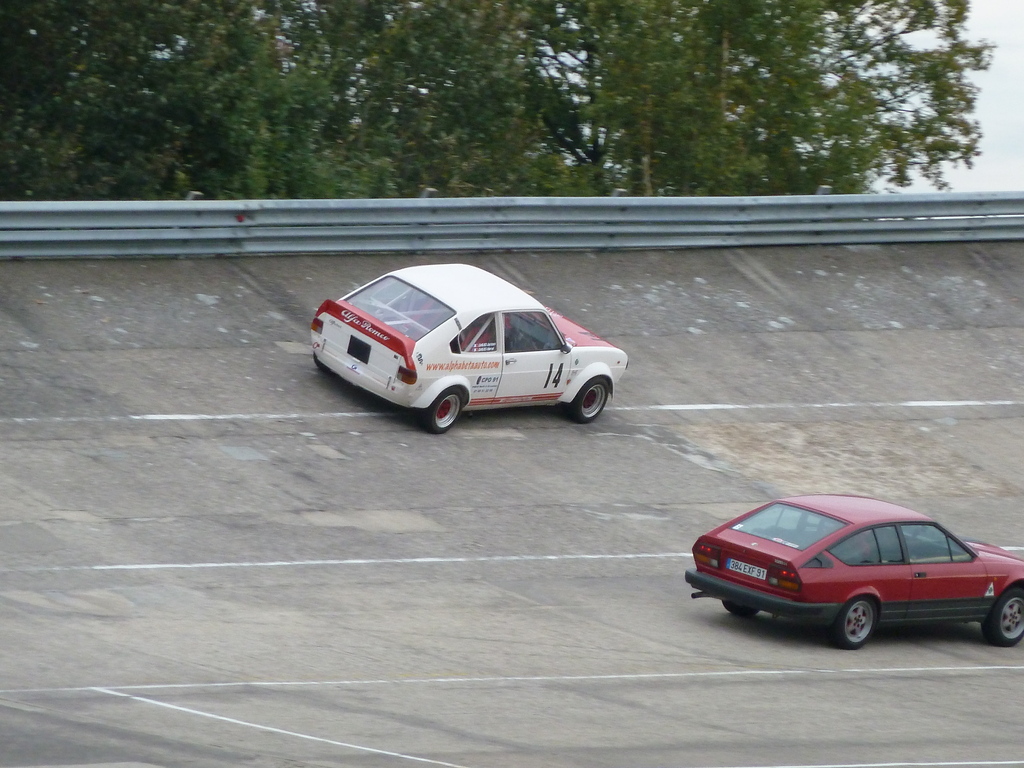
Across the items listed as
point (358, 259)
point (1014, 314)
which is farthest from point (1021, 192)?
point (358, 259)

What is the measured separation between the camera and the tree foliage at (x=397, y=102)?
21234mm

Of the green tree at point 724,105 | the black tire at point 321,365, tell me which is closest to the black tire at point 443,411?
the black tire at point 321,365

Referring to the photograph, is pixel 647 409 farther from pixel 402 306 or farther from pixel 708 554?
pixel 708 554

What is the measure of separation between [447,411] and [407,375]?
81 cm

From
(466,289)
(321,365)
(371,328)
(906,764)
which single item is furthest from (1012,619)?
(321,365)

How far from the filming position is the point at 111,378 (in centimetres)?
1571

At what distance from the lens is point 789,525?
1225 centimetres

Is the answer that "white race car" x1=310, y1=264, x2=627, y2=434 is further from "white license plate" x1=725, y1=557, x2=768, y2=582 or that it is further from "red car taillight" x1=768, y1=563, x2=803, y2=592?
"red car taillight" x1=768, y1=563, x2=803, y2=592

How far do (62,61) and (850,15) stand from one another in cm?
2093

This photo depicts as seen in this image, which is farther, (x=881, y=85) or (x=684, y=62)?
(x=881, y=85)

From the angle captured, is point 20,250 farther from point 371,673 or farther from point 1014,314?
point 1014,314

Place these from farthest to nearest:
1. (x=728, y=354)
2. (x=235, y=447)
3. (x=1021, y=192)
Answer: (x=1021, y=192)
(x=728, y=354)
(x=235, y=447)

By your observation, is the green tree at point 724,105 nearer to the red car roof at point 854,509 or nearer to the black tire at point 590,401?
the black tire at point 590,401

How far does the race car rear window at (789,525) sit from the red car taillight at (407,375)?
441 cm
